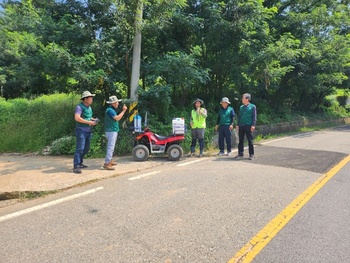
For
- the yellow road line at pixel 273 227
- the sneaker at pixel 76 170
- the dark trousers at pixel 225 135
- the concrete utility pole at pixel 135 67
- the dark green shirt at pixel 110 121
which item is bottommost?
the yellow road line at pixel 273 227

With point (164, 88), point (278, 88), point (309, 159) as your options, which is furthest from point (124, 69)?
point (278, 88)

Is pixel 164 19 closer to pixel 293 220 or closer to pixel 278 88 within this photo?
pixel 293 220

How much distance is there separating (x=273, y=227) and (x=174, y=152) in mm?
4475

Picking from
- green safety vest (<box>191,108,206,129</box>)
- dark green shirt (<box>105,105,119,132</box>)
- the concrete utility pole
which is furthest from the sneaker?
green safety vest (<box>191,108,206,129</box>)

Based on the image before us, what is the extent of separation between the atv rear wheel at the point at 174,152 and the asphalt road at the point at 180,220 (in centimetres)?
135

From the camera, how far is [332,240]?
144 inches

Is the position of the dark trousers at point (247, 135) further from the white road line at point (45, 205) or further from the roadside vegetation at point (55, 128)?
the white road line at point (45, 205)

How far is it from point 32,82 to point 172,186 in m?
14.4

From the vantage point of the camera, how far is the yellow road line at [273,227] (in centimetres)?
330

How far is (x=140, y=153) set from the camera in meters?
8.04


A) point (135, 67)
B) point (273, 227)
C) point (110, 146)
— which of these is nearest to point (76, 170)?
point (110, 146)

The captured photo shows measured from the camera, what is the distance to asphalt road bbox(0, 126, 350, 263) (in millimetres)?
3344

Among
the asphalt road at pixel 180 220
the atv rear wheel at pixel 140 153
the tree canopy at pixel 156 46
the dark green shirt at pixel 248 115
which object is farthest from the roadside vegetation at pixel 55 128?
the asphalt road at pixel 180 220

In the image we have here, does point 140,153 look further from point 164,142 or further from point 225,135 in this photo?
point 225,135
